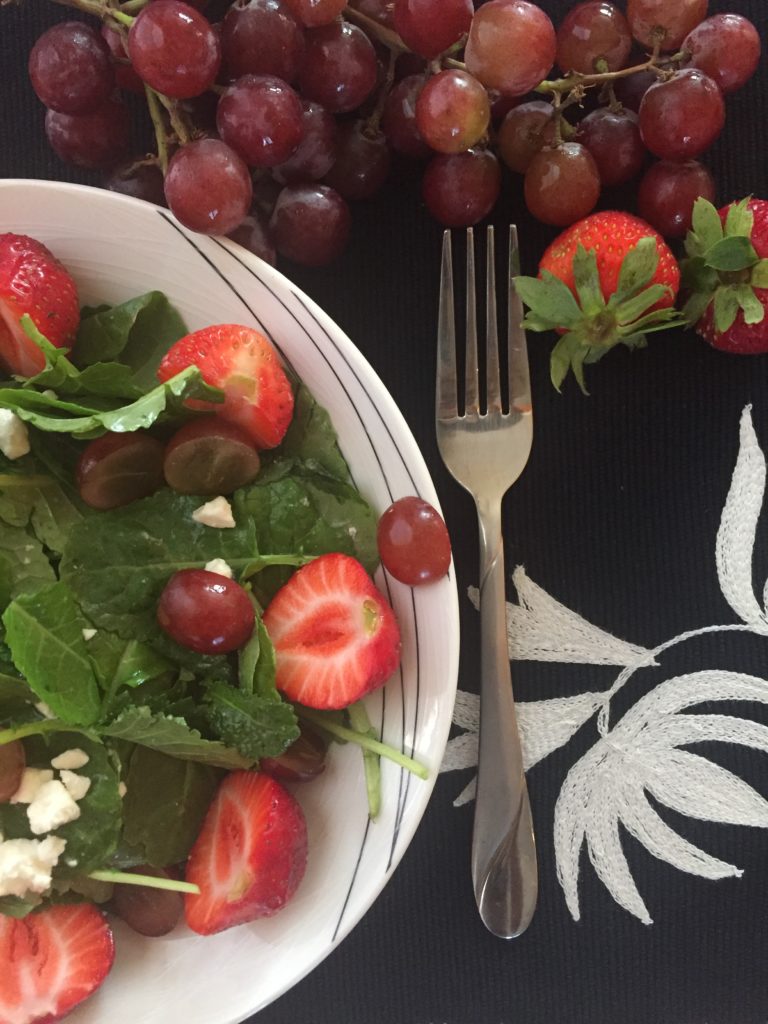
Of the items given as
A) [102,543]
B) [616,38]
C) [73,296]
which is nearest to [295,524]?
[102,543]

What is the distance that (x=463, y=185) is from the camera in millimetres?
715

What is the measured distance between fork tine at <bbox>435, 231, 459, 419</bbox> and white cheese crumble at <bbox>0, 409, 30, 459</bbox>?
0.35 meters

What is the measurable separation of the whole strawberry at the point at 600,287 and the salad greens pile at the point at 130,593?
207mm

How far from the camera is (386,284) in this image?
0.78 metres

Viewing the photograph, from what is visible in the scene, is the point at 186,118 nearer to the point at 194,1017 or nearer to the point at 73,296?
the point at 73,296

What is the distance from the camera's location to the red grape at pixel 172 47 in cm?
61

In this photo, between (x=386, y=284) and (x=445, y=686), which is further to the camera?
(x=386, y=284)

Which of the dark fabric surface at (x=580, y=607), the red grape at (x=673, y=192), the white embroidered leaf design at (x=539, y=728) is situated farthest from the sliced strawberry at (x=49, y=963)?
the red grape at (x=673, y=192)

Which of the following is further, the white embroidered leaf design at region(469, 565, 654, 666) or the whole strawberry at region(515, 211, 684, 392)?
the white embroidered leaf design at region(469, 565, 654, 666)

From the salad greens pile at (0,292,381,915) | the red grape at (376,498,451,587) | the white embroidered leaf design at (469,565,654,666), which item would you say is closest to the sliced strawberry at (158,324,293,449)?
the salad greens pile at (0,292,381,915)

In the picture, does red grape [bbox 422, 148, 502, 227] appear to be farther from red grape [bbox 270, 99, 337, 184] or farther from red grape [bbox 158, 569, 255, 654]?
red grape [bbox 158, 569, 255, 654]

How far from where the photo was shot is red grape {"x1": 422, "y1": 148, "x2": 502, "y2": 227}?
0.71 m

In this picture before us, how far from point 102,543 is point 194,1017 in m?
0.40

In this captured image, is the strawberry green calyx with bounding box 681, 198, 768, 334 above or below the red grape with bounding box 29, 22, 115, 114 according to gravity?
below
